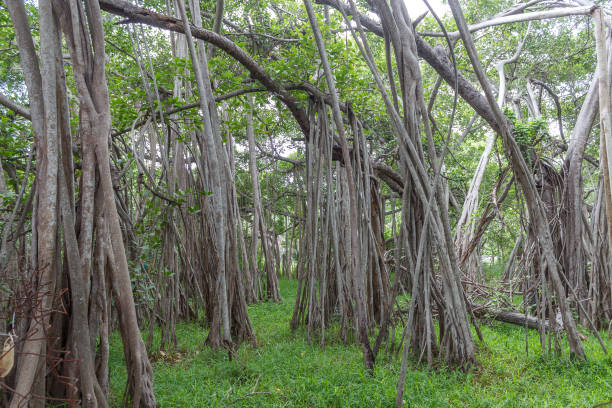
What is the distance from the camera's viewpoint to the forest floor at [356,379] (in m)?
2.30

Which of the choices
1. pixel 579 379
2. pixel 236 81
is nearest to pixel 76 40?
pixel 236 81

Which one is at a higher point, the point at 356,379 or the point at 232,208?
the point at 232,208

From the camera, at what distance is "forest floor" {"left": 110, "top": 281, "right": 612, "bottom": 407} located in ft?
7.56

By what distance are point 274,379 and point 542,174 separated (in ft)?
10.9

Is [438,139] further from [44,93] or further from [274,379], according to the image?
[44,93]

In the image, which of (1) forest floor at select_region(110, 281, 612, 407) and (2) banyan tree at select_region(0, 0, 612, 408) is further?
(1) forest floor at select_region(110, 281, 612, 407)

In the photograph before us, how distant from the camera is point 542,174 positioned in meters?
4.09

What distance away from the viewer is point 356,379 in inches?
102

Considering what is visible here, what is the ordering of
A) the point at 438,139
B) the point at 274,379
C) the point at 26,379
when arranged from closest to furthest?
the point at 26,379 < the point at 274,379 < the point at 438,139

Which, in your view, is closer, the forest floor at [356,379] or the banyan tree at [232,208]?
the banyan tree at [232,208]

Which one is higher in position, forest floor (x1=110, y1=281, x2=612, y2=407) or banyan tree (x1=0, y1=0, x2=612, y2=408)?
banyan tree (x1=0, y1=0, x2=612, y2=408)

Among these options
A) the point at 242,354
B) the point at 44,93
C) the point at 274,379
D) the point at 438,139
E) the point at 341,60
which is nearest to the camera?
the point at 44,93

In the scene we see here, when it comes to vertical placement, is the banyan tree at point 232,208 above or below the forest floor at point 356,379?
above

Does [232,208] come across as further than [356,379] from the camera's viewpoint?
Yes
